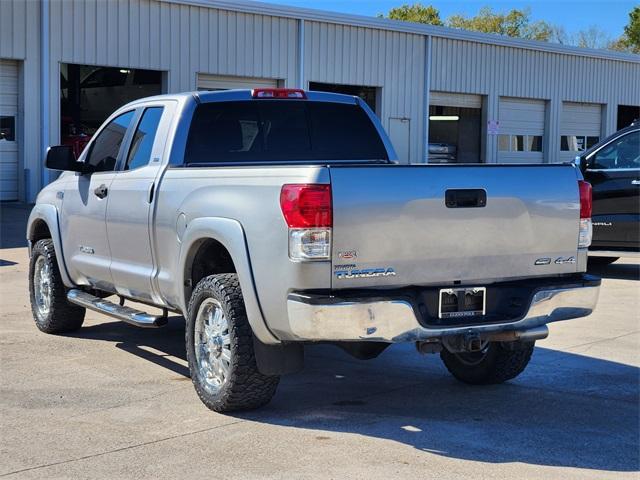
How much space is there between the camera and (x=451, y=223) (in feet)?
18.0

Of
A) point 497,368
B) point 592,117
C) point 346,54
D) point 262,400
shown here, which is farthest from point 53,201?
point 592,117

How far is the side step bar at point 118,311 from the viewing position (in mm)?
6648

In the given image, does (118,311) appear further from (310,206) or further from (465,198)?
(465,198)

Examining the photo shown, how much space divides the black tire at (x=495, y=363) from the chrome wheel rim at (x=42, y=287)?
371 centimetres

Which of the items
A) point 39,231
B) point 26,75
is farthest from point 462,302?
point 26,75

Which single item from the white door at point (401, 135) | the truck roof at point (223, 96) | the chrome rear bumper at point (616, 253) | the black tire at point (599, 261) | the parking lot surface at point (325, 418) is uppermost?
the white door at point (401, 135)

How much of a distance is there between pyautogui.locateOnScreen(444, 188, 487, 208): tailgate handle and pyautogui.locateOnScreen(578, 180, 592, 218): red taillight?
2.55 ft

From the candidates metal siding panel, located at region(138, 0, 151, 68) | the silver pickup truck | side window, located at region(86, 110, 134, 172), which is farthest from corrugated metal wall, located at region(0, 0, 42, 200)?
the silver pickup truck

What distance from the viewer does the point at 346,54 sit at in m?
27.9

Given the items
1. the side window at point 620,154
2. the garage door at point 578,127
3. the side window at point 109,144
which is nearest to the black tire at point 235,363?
the side window at point 109,144

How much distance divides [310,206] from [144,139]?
2.49 metres

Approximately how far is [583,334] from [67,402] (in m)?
4.77

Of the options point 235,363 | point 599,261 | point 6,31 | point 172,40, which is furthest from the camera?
point 172,40

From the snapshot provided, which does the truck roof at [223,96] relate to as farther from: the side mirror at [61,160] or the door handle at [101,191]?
the side mirror at [61,160]
